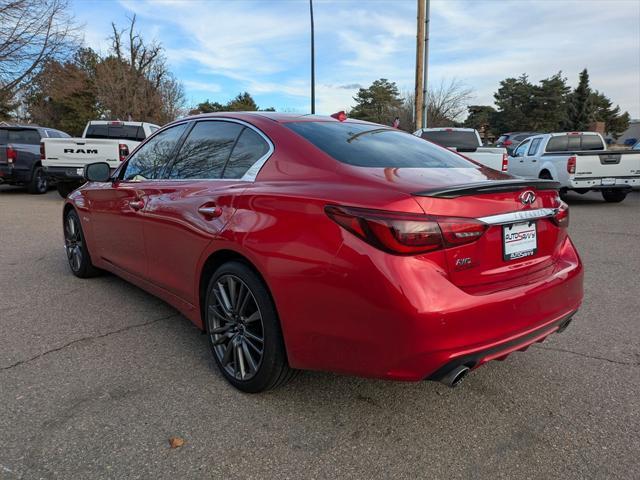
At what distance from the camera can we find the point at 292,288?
7.91 ft

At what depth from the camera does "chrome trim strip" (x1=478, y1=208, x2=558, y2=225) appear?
2305 millimetres

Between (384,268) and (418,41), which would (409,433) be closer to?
(384,268)

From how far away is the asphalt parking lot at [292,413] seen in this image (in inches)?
88.3

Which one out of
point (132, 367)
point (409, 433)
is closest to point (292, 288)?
point (409, 433)

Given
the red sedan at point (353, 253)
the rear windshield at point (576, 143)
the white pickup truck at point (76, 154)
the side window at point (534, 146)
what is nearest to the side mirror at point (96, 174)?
the red sedan at point (353, 253)

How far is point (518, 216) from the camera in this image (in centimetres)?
243

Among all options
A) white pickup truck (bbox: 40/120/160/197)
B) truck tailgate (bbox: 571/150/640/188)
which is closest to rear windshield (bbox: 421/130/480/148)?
truck tailgate (bbox: 571/150/640/188)

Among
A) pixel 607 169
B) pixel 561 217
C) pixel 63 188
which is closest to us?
pixel 561 217

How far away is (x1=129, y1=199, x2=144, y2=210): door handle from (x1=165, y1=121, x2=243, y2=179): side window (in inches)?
12.1

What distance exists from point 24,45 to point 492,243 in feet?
83.2

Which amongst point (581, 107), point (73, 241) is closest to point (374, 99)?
point (581, 107)

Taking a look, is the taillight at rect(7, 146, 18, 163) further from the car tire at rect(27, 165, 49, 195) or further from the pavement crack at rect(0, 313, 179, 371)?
the pavement crack at rect(0, 313, 179, 371)

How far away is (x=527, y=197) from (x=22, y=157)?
13.8m

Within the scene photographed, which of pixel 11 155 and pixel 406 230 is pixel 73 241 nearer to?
pixel 406 230
